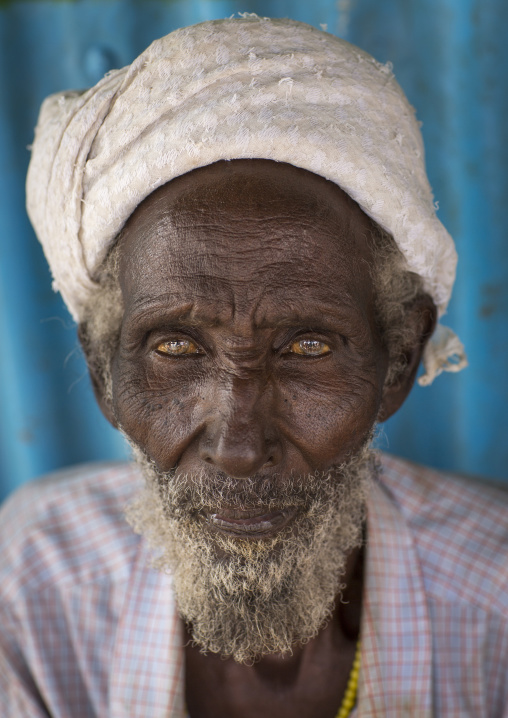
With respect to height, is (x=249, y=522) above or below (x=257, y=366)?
below

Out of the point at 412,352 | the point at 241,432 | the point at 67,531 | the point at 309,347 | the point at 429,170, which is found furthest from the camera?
the point at 429,170

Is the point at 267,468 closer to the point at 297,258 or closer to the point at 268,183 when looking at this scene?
the point at 297,258

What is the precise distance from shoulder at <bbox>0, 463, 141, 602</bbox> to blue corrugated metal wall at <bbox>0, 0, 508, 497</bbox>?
1.06 ft

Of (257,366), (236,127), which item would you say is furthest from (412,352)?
(236,127)

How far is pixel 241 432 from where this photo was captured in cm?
140

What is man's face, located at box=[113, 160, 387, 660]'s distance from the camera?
1.44 m

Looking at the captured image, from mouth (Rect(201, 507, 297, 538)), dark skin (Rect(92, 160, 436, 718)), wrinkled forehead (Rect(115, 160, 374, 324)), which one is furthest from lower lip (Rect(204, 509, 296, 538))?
wrinkled forehead (Rect(115, 160, 374, 324))

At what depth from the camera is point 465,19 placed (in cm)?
215

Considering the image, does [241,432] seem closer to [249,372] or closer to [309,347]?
[249,372]

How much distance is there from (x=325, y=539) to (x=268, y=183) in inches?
33.3

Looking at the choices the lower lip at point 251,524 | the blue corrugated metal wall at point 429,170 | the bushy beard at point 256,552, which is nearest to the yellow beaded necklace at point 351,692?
the bushy beard at point 256,552

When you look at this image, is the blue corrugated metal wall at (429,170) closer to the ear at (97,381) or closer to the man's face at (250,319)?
the ear at (97,381)

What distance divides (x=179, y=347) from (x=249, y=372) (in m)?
0.18

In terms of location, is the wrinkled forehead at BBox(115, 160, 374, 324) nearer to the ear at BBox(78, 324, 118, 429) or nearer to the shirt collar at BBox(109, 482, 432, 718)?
the ear at BBox(78, 324, 118, 429)
